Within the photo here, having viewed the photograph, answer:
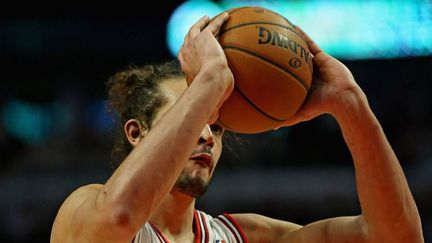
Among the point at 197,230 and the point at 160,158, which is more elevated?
the point at 160,158

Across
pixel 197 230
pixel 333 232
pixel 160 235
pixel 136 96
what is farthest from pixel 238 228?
pixel 136 96

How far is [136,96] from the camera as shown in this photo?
14.0 ft

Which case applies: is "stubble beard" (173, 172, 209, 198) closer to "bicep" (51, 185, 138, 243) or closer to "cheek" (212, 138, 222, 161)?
"cheek" (212, 138, 222, 161)

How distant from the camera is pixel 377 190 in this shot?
3322 mm

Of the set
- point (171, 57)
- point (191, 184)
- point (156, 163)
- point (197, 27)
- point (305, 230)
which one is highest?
point (197, 27)

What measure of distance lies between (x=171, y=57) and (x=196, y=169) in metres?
8.89

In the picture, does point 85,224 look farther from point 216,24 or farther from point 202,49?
point 216,24

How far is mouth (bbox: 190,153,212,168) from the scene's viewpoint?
12.3ft

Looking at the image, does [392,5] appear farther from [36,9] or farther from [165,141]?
[165,141]

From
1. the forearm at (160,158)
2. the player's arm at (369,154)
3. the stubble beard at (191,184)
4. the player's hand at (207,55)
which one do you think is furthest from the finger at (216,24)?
the stubble beard at (191,184)

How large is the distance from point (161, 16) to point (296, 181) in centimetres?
407

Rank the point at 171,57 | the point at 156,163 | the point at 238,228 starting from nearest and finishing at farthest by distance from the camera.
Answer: the point at 156,163, the point at 238,228, the point at 171,57

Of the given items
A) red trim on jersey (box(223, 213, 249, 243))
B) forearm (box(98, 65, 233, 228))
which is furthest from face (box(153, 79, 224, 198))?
forearm (box(98, 65, 233, 228))

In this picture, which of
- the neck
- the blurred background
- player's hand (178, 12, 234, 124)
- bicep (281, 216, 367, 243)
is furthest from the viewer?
the blurred background
